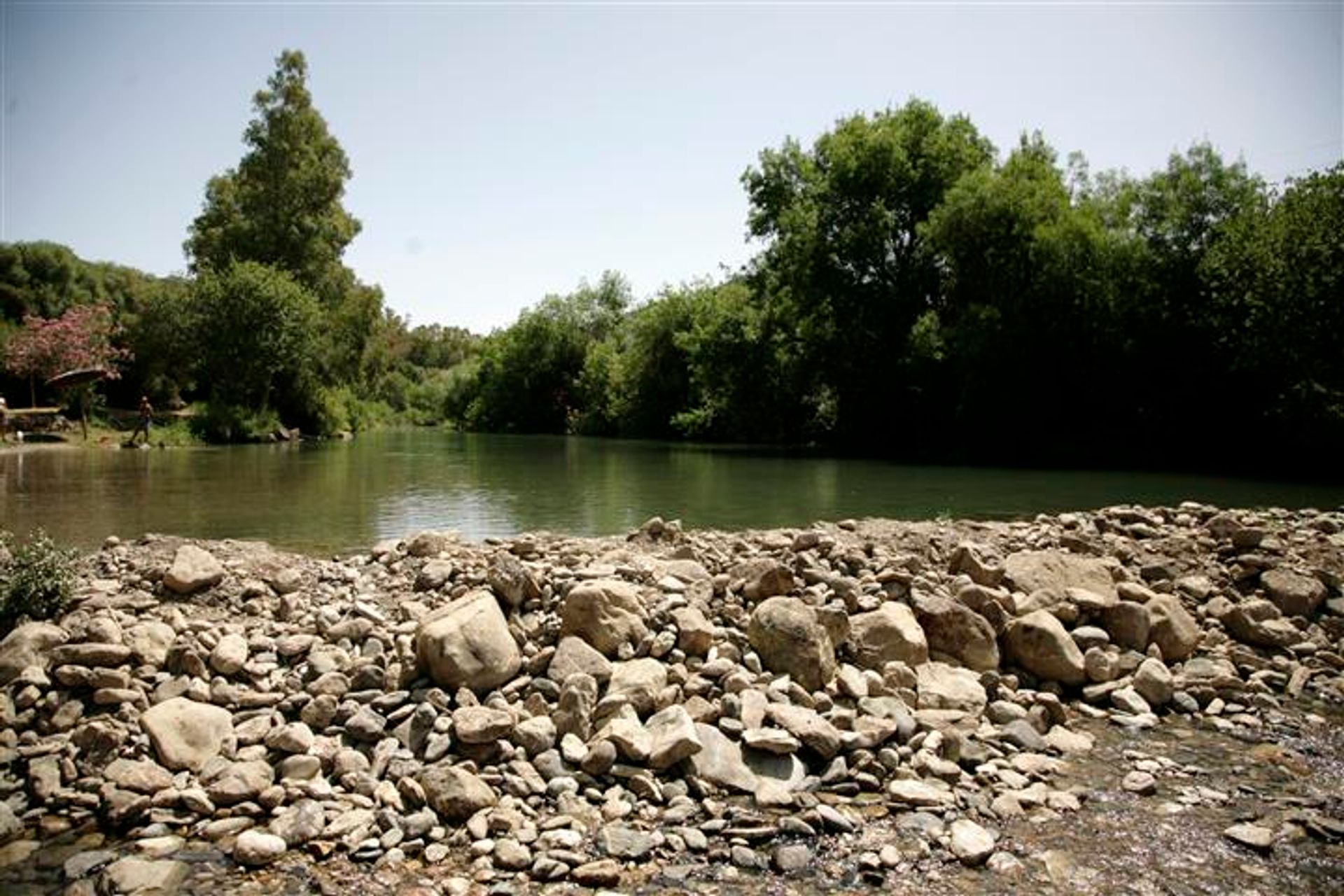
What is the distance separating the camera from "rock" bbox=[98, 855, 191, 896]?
4461 millimetres

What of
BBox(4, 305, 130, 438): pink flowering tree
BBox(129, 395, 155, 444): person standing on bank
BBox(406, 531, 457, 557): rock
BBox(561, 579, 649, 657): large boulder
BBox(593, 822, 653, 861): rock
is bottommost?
BBox(593, 822, 653, 861): rock

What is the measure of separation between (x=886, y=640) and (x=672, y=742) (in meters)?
2.82

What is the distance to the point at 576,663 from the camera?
271 inches

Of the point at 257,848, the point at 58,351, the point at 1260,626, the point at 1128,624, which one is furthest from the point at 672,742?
the point at 58,351

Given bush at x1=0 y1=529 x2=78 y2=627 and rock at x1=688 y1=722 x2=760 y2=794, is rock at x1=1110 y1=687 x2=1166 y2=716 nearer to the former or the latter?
rock at x1=688 y1=722 x2=760 y2=794

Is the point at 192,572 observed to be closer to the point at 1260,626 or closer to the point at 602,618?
the point at 602,618

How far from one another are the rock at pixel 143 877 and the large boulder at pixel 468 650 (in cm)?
221

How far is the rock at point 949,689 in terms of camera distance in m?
7.02

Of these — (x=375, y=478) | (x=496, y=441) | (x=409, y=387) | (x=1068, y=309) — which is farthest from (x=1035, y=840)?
(x=409, y=387)

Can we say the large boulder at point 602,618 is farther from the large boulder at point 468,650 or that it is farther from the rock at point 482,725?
the rock at point 482,725

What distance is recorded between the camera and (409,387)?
387 ft

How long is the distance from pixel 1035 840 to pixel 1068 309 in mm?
33703

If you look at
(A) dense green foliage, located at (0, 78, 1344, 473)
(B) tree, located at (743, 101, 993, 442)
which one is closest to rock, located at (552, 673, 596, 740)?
(A) dense green foliage, located at (0, 78, 1344, 473)

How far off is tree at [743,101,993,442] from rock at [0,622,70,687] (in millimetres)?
37380
